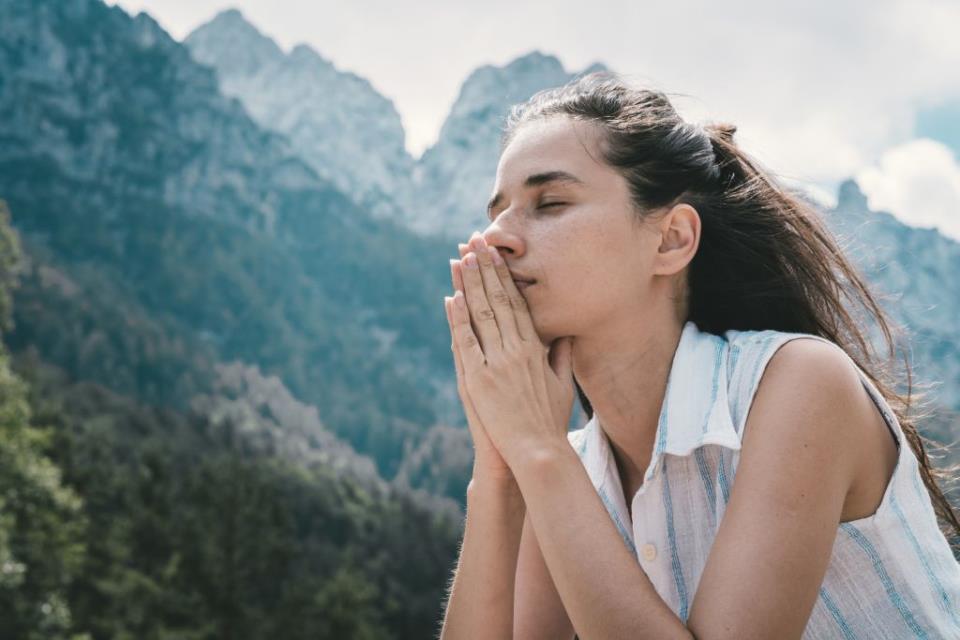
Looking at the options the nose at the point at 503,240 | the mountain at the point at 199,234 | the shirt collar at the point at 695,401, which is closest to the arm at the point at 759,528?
the shirt collar at the point at 695,401

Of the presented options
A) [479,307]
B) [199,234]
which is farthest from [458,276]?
[199,234]

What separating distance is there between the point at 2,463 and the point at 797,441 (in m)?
17.4

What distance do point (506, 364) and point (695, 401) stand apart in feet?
1.51

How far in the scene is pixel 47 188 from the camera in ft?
400

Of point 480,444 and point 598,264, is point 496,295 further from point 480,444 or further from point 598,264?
point 480,444

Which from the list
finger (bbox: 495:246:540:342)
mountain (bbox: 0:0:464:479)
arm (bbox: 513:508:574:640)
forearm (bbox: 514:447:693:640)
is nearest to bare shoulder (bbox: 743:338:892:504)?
forearm (bbox: 514:447:693:640)

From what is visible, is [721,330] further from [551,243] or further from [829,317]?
[551,243]

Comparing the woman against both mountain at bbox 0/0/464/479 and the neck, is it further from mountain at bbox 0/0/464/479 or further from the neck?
mountain at bbox 0/0/464/479

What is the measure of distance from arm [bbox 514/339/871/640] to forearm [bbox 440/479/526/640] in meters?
0.37

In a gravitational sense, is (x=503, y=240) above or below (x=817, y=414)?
above

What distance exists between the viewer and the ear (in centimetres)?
216

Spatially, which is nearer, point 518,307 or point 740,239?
point 518,307

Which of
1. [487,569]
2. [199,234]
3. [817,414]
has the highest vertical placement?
[199,234]

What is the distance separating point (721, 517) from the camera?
1.85m
